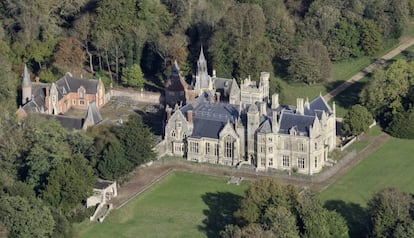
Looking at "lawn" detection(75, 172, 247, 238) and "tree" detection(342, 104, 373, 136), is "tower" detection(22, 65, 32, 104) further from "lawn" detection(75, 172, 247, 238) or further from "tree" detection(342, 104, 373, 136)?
"tree" detection(342, 104, 373, 136)

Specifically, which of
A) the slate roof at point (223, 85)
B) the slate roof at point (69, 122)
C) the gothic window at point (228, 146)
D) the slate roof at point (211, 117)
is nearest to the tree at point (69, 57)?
the slate roof at point (69, 122)

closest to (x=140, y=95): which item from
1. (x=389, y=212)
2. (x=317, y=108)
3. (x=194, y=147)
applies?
(x=194, y=147)

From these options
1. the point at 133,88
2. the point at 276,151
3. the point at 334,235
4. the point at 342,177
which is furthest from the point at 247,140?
the point at 133,88

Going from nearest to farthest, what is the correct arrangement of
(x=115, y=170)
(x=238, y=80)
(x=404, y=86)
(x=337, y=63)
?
(x=115, y=170), (x=404, y=86), (x=238, y=80), (x=337, y=63)

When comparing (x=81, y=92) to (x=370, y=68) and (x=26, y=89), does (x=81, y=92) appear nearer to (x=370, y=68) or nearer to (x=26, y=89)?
(x=26, y=89)

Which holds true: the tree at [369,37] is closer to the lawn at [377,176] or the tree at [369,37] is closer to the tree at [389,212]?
the lawn at [377,176]

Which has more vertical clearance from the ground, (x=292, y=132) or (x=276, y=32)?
(x=276, y=32)

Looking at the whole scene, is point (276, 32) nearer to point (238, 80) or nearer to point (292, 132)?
point (238, 80)
